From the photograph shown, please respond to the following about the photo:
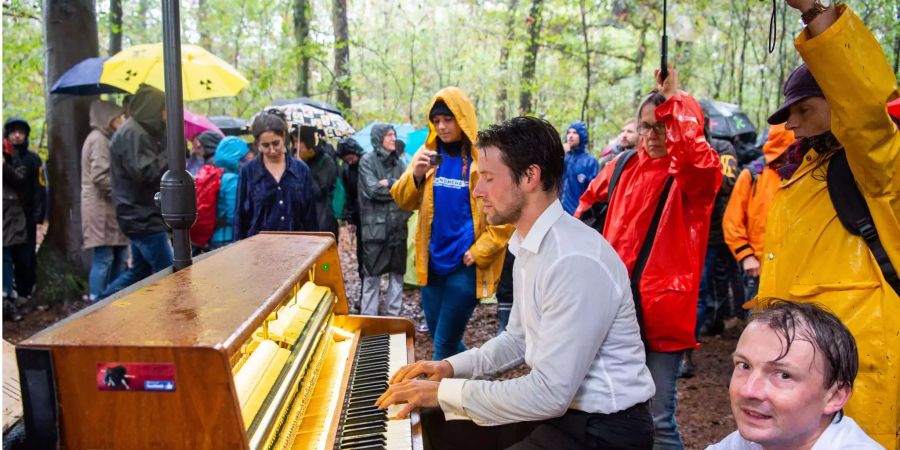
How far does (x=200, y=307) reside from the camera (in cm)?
185

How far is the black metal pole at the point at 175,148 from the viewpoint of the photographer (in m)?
2.23

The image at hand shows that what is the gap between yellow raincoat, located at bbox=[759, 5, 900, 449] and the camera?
6.92 ft

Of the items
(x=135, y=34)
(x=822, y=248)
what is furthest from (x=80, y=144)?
(x=135, y=34)

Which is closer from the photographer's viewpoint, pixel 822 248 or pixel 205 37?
pixel 822 248

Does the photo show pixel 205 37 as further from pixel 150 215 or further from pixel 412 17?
pixel 150 215

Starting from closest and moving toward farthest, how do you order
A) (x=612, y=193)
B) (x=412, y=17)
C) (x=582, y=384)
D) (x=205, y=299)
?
(x=205, y=299) → (x=582, y=384) → (x=612, y=193) → (x=412, y=17)

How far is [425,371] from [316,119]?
6.05 m

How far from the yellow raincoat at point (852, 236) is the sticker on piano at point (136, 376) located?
214 cm

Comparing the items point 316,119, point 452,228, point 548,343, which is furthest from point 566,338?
point 316,119

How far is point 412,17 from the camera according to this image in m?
27.0

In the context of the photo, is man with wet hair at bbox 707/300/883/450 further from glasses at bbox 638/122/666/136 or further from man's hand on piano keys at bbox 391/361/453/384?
glasses at bbox 638/122/666/136

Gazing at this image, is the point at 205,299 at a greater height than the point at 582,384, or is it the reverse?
the point at 205,299

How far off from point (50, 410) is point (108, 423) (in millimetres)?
132

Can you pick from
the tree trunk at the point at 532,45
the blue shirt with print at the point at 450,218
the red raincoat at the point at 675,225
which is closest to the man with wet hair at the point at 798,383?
the red raincoat at the point at 675,225
